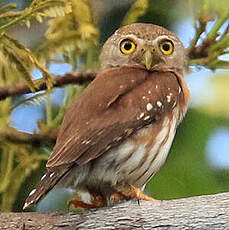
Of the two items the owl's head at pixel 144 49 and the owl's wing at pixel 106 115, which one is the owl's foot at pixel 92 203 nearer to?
the owl's wing at pixel 106 115

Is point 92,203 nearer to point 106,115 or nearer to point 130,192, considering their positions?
point 130,192

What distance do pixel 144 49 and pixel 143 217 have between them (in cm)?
85

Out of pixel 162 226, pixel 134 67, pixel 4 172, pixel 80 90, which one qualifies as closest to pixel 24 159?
pixel 4 172

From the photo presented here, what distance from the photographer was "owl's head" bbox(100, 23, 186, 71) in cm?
303

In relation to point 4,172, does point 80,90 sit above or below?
above

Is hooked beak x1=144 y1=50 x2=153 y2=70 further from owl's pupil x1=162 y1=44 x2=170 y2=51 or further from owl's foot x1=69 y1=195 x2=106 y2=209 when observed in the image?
owl's foot x1=69 y1=195 x2=106 y2=209

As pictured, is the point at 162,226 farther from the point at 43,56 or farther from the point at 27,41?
the point at 27,41

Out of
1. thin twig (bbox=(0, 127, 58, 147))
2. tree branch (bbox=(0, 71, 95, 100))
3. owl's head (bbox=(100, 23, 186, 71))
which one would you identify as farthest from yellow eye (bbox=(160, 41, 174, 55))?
A: thin twig (bbox=(0, 127, 58, 147))

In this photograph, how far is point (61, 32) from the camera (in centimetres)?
292

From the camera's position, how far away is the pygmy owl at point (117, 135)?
2523mm

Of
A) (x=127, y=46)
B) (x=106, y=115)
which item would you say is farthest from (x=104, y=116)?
(x=127, y=46)

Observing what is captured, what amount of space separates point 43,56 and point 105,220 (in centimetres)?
78

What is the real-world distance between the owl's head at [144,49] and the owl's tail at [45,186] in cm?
70

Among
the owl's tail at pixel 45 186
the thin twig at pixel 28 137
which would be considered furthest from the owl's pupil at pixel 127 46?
the owl's tail at pixel 45 186
